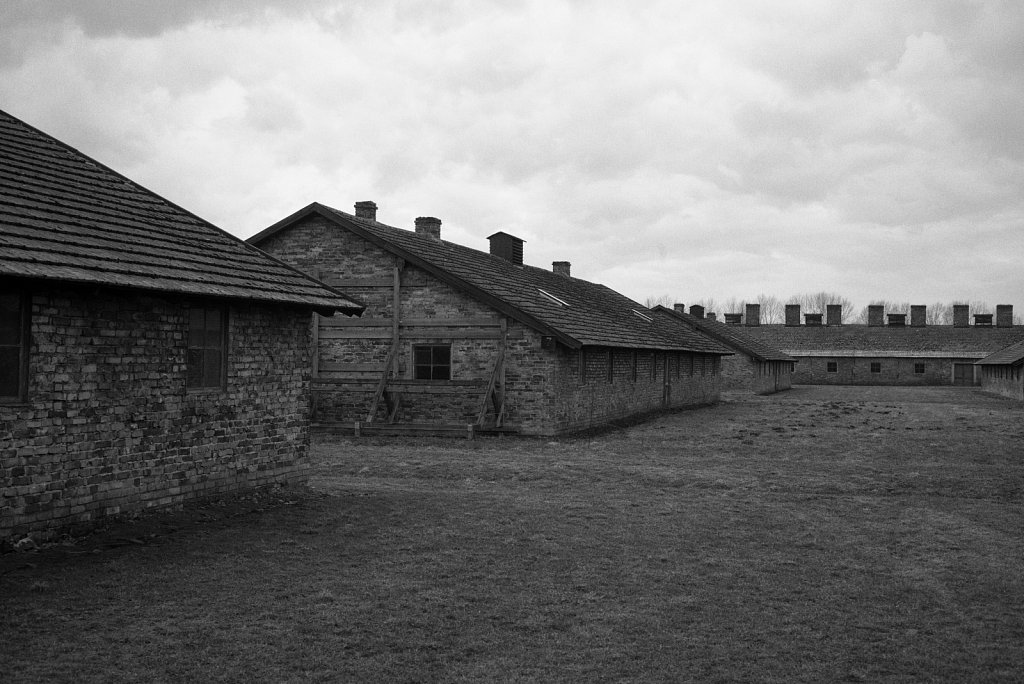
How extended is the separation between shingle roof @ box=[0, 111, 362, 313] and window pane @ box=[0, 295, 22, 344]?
0.51 metres

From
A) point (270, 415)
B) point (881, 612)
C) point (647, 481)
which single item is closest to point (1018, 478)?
point (647, 481)

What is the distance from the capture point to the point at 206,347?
443 inches

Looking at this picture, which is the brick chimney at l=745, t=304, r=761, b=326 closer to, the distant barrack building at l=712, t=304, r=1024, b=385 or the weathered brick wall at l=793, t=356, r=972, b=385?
the distant barrack building at l=712, t=304, r=1024, b=385

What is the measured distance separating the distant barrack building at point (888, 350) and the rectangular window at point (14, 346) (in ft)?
223

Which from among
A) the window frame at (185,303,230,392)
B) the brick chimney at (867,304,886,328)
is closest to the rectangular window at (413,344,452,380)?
the window frame at (185,303,230,392)

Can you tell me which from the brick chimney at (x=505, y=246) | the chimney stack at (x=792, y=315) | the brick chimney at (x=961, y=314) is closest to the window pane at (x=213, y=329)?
the brick chimney at (x=505, y=246)

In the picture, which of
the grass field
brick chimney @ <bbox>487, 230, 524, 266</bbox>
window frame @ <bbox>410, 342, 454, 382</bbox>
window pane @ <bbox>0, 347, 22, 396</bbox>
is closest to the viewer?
the grass field

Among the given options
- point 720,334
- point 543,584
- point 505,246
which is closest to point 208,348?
point 543,584

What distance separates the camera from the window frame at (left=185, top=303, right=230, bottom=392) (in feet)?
35.9

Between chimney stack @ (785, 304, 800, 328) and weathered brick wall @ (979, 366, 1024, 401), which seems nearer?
weathered brick wall @ (979, 366, 1024, 401)

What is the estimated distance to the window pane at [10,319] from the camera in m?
8.72

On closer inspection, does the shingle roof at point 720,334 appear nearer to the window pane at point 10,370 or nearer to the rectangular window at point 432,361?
the rectangular window at point 432,361

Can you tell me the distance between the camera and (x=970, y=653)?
616 cm

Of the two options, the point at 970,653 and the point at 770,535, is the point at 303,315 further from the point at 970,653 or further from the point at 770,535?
the point at 970,653
